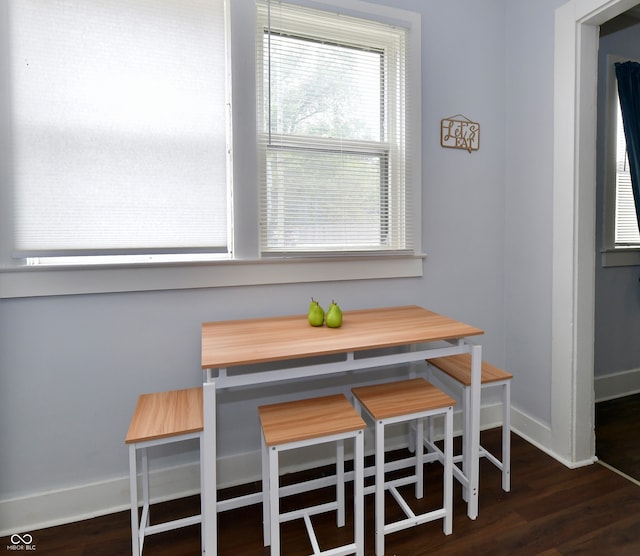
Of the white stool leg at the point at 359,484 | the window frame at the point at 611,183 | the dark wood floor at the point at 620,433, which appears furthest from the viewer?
the window frame at the point at 611,183

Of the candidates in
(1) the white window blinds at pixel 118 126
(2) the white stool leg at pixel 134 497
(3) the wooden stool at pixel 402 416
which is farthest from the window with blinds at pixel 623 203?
(2) the white stool leg at pixel 134 497

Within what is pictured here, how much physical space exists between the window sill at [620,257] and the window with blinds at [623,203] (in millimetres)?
62

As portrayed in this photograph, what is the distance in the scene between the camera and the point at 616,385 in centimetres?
296

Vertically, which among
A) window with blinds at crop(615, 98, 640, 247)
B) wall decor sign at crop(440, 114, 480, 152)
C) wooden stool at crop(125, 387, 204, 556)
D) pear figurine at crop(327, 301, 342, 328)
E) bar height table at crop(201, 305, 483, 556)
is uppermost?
wall decor sign at crop(440, 114, 480, 152)

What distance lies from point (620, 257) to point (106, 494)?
3681 millimetres

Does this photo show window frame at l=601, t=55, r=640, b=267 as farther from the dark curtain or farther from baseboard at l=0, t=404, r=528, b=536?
baseboard at l=0, t=404, r=528, b=536

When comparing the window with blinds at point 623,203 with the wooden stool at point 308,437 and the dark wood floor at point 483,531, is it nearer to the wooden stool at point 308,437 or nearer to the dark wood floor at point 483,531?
the dark wood floor at point 483,531

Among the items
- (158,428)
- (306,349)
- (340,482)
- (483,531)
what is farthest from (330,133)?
(483,531)

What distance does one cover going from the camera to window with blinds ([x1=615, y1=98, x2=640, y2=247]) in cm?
279

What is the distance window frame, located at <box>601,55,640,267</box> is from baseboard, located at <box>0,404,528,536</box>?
260 cm

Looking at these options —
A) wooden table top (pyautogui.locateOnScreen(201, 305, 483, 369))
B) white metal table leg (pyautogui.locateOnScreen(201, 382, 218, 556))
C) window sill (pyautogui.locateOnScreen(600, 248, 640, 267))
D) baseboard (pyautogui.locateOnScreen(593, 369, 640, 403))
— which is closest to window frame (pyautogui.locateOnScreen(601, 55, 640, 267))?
window sill (pyautogui.locateOnScreen(600, 248, 640, 267))

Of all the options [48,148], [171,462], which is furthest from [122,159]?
[171,462]

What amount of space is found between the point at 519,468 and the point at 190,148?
2474mm

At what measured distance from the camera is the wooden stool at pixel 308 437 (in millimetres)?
1361
